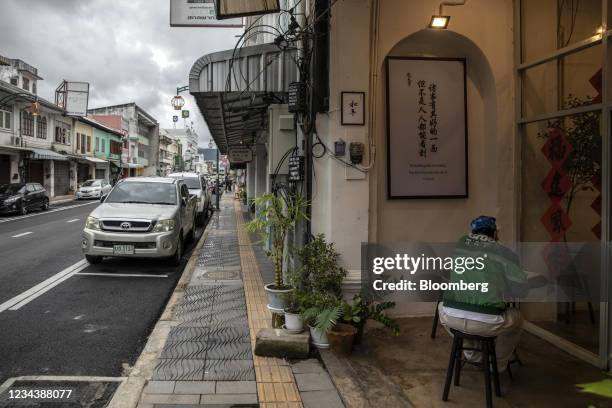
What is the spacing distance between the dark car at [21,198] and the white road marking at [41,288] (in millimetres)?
14467

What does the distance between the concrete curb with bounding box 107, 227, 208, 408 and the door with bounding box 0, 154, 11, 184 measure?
27.2 m

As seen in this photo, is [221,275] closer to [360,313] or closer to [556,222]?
[360,313]

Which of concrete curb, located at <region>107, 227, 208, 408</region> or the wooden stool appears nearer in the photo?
the wooden stool

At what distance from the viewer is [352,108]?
5691mm

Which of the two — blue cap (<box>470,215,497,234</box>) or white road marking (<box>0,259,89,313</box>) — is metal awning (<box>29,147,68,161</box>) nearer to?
white road marking (<box>0,259,89,313</box>)

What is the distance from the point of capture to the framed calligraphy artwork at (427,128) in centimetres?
605

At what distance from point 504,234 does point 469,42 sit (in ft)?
7.89

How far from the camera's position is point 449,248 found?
6137 mm

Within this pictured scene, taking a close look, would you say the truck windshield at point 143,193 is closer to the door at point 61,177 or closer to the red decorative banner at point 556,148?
the red decorative banner at point 556,148

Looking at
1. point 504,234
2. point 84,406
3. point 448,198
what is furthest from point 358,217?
point 84,406

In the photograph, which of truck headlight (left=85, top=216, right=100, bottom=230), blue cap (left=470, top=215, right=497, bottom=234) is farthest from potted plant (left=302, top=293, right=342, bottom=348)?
truck headlight (left=85, top=216, right=100, bottom=230)

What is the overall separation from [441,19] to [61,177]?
3860cm

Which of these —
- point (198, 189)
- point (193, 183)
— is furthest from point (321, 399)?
point (193, 183)

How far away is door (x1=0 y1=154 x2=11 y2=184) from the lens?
29438mm
